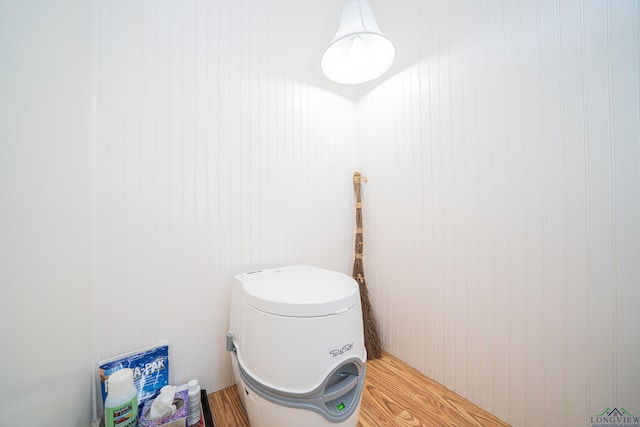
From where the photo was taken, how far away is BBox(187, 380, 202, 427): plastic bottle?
73 centimetres

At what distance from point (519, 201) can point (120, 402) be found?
1.30 meters

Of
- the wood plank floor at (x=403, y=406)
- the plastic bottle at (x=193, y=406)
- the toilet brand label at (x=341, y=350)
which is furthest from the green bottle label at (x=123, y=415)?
the toilet brand label at (x=341, y=350)

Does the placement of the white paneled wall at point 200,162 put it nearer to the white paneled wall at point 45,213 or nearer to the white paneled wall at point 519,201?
the white paneled wall at point 45,213

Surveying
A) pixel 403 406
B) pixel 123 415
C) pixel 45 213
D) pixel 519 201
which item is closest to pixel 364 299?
pixel 403 406

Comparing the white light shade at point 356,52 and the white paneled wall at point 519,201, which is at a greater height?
the white light shade at point 356,52

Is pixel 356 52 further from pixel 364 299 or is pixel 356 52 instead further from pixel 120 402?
pixel 120 402

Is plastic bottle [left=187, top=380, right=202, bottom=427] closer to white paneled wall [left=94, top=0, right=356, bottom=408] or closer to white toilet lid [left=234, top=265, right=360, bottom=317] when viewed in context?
white paneled wall [left=94, top=0, right=356, bottom=408]

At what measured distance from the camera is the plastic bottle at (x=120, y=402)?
0.60 m

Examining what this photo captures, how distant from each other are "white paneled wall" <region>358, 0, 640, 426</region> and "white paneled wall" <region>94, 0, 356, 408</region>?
458 millimetres

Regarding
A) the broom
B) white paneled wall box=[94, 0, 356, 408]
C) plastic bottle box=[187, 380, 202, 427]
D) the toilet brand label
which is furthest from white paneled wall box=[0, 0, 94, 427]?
the broom

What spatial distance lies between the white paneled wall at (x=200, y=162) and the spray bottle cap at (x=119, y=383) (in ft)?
0.56

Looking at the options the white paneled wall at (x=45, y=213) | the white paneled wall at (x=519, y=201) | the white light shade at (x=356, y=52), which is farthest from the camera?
the white light shade at (x=356, y=52)

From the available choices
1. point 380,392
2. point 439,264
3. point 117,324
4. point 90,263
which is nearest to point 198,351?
point 117,324

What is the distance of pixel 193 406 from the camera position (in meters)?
0.75
